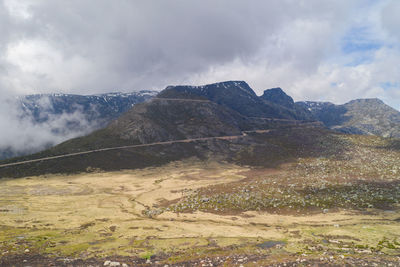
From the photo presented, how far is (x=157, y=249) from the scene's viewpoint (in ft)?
115

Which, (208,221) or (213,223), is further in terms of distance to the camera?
(208,221)

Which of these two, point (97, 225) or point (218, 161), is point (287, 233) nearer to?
point (97, 225)

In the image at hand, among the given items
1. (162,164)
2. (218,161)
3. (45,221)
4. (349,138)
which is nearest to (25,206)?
(45,221)

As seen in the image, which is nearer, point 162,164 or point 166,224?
point 166,224

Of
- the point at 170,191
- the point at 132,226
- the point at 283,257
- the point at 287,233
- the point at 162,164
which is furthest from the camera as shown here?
the point at 162,164

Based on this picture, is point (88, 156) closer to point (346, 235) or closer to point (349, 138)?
point (346, 235)

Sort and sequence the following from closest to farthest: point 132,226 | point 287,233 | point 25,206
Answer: point 287,233 → point 132,226 → point 25,206

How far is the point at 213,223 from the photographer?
48500 millimetres

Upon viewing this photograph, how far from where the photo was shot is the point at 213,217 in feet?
172

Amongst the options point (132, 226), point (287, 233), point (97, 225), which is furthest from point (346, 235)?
point (97, 225)

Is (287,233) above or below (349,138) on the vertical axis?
below

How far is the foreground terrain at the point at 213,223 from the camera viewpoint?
30688 mm

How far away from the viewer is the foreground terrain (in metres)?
30.7

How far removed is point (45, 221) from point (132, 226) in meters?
22.0
